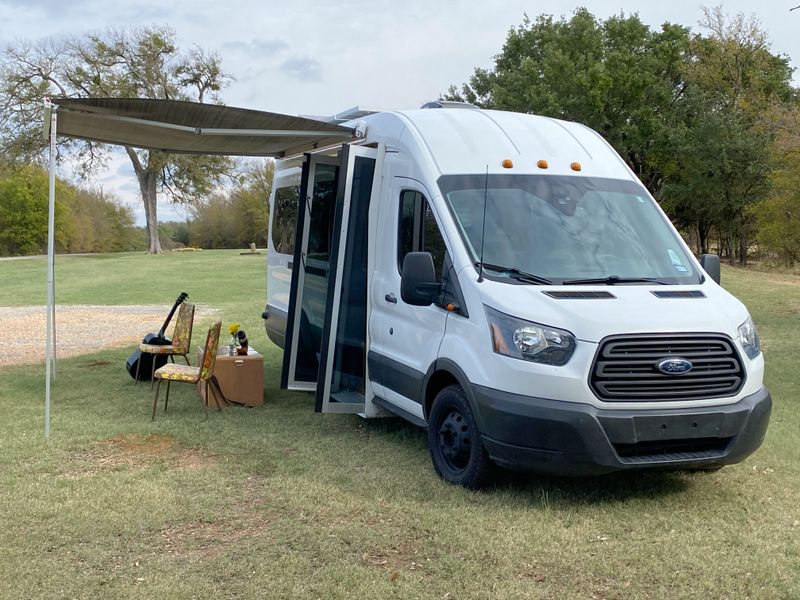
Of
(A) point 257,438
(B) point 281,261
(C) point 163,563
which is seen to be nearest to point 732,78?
(B) point 281,261

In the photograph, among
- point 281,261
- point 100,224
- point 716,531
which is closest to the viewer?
point 716,531

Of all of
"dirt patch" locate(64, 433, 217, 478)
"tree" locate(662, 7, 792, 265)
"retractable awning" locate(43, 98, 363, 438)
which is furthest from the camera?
"tree" locate(662, 7, 792, 265)

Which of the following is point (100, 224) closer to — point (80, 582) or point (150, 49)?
point (150, 49)

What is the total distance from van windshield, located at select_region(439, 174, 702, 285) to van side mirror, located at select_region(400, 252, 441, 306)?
0.30 m

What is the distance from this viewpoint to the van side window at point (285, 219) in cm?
871

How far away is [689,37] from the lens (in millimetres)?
38688

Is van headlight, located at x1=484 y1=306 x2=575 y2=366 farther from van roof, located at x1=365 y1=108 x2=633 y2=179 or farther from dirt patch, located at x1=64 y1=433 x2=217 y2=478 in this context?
dirt patch, located at x1=64 y1=433 x2=217 y2=478

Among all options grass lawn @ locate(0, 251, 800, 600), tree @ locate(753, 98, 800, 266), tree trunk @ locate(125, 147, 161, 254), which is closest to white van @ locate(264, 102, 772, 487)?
grass lawn @ locate(0, 251, 800, 600)

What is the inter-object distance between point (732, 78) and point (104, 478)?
36582 mm

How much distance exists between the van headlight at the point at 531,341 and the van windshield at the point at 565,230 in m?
0.42

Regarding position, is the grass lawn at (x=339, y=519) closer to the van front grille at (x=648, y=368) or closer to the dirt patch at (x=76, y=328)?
the van front grille at (x=648, y=368)

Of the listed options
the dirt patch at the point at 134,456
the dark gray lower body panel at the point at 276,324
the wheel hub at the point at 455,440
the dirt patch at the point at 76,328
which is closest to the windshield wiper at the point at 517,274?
the wheel hub at the point at 455,440

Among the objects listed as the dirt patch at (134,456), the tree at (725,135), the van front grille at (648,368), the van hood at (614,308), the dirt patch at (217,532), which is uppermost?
the tree at (725,135)

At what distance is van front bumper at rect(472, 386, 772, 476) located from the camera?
4.61 metres
